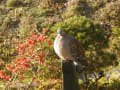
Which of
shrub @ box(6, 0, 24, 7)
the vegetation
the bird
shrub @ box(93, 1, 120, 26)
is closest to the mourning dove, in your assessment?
the bird

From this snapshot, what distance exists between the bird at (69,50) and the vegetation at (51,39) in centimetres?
88

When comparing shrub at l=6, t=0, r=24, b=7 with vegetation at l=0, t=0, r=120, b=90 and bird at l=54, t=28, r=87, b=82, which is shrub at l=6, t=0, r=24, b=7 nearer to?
vegetation at l=0, t=0, r=120, b=90

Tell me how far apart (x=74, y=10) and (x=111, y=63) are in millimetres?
3459

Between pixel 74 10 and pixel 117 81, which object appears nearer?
pixel 117 81

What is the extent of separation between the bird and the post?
0.08 m

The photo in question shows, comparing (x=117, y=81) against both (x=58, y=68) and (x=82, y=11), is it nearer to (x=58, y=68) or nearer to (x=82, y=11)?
(x=58, y=68)

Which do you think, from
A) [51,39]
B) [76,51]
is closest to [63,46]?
[76,51]

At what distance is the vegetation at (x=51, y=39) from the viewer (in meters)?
3.65

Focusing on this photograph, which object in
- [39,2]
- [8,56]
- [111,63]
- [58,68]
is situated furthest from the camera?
[39,2]

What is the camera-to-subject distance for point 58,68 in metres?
4.44

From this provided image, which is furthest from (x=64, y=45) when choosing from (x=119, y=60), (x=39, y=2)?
(x=39, y=2)

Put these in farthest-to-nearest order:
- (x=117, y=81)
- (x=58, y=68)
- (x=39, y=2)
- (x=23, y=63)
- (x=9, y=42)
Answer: (x=39, y=2)
(x=9, y=42)
(x=58, y=68)
(x=117, y=81)
(x=23, y=63)

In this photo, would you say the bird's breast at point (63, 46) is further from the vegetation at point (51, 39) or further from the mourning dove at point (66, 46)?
the vegetation at point (51, 39)

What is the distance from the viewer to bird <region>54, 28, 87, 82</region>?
231 cm
